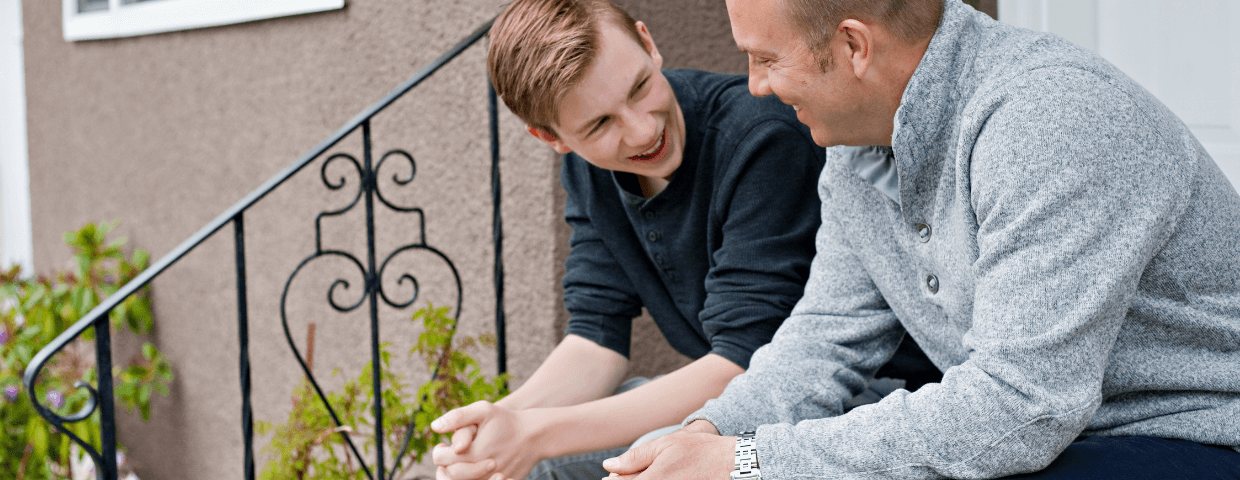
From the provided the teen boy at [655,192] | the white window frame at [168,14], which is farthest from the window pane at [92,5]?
the teen boy at [655,192]

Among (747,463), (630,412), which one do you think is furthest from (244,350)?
(747,463)

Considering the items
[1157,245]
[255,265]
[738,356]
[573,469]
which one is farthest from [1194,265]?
[255,265]

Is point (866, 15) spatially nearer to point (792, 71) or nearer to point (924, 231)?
point (792, 71)

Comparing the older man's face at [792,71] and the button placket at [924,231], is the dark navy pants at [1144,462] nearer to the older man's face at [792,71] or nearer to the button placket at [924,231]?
the button placket at [924,231]

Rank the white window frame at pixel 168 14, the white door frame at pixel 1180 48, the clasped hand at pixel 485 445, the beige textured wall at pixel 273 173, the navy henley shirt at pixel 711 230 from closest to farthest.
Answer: the clasped hand at pixel 485 445 < the navy henley shirt at pixel 711 230 < the white door frame at pixel 1180 48 < the beige textured wall at pixel 273 173 < the white window frame at pixel 168 14

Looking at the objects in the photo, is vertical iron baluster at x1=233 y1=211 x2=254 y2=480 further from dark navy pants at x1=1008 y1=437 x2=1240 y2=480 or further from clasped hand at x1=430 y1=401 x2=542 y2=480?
dark navy pants at x1=1008 y1=437 x2=1240 y2=480

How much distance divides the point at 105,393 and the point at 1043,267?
5.53 feet

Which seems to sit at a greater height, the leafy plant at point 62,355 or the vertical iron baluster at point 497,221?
the vertical iron baluster at point 497,221

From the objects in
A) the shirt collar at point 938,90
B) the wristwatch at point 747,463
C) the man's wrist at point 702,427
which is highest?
the shirt collar at point 938,90

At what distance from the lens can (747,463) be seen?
114 cm

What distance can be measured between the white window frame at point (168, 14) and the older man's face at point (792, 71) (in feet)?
7.01

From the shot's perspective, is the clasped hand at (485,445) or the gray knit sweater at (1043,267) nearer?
the gray knit sweater at (1043,267)

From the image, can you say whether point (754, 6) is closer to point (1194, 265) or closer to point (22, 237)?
point (1194, 265)

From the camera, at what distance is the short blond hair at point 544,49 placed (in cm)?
151
